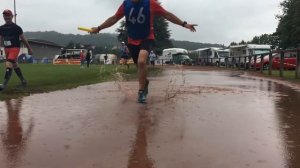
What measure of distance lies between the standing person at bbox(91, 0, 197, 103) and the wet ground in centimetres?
56

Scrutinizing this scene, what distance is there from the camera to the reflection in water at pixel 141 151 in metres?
4.00

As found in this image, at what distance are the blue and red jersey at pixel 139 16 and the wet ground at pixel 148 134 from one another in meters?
1.10

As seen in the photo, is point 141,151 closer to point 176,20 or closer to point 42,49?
point 176,20

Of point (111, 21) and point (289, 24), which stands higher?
point (289, 24)

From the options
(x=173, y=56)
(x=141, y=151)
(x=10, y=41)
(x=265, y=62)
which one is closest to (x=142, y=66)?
(x=141, y=151)

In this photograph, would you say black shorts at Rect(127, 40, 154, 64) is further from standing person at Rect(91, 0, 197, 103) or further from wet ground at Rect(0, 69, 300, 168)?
wet ground at Rect(0, 69, 300, 168)

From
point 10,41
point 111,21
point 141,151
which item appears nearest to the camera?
point 141,151

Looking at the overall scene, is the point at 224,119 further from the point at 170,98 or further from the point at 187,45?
the point at 187,45

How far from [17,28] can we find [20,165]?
23.2 feet

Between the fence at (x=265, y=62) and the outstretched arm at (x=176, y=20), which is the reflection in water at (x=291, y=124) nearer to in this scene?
the outstretched arm at (x=176, y=20)

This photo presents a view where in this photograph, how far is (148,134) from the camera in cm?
519

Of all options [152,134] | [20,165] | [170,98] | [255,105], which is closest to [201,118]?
[152,134]

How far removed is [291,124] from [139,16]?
316 cm

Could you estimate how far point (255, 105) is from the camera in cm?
777
